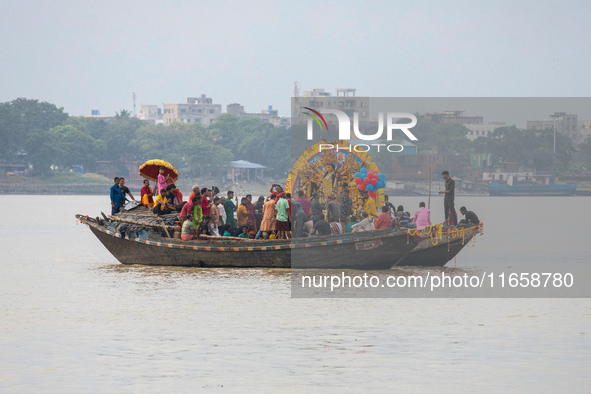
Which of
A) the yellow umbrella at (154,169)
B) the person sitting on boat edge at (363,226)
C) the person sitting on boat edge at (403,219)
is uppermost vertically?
the yellow umbrella at (154,169)

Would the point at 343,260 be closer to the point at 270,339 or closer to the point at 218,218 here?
the point at 218,218

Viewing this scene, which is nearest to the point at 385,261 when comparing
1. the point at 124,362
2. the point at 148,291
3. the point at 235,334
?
the point at 148,291

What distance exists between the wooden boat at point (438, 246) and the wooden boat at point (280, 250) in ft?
3.78

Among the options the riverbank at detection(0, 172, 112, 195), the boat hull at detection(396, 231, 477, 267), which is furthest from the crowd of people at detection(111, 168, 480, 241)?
the riverbank at detection(0, 172, 112, 195)

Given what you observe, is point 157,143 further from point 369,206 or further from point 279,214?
point 279,214

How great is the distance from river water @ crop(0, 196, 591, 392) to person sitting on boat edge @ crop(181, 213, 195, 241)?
86 centimetres

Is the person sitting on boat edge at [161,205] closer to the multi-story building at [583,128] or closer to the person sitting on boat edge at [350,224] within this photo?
the person sitting on boat edge at [350,224]

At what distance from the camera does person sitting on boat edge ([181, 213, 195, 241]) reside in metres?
24.9

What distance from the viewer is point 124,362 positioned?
565 inches

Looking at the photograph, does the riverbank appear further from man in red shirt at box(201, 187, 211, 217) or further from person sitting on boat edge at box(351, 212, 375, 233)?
person sitting on boat edge at box(351, 212, 375, 233)

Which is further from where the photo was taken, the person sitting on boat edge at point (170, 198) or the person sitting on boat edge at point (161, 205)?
the person sitting on boat edge at point (170, 198)

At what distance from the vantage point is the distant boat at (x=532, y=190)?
412 ft

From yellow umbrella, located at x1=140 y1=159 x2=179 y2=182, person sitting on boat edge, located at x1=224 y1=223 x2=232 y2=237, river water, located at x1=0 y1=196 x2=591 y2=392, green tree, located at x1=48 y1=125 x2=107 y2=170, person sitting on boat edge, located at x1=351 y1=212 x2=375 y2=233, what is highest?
green tree, located at x1=48 y1=125 x2=107 y2=170

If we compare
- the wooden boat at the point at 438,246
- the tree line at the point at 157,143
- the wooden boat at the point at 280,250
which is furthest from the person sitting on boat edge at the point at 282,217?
the tree line at the point at 157,143
